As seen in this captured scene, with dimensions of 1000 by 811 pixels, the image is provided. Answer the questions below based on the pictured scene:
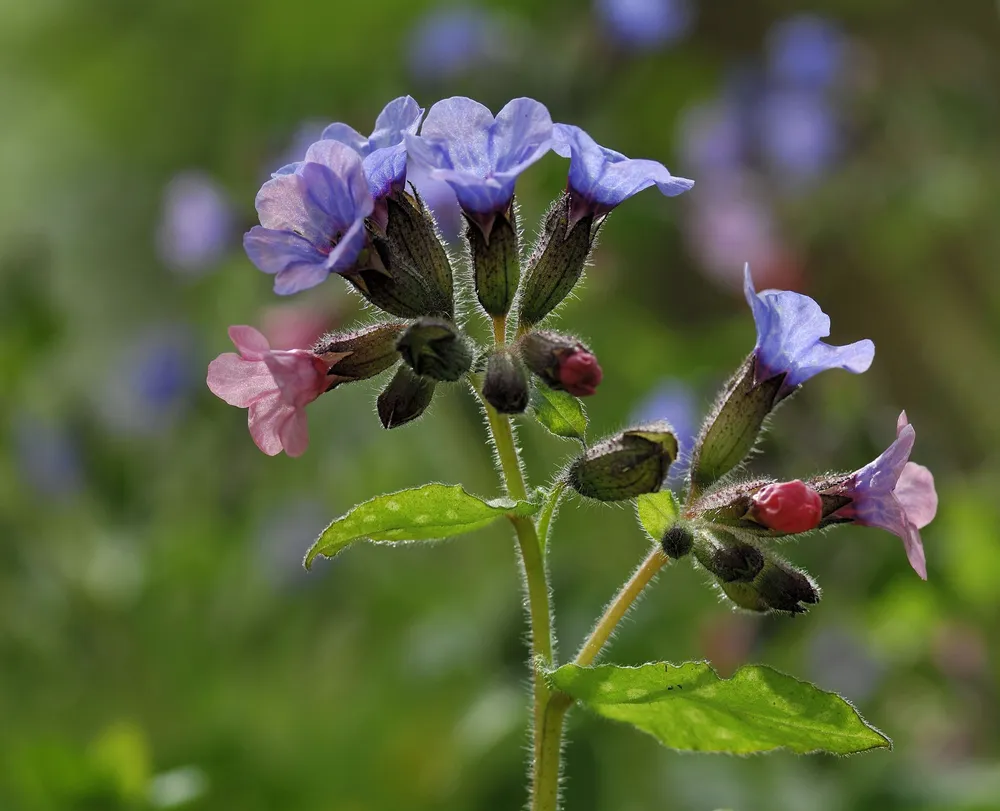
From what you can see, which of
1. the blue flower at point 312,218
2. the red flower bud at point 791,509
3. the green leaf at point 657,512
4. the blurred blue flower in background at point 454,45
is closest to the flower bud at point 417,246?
the blue flower at point 312,218

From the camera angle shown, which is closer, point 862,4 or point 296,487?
point 296,487

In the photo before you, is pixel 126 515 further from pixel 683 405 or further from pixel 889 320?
pixel 889 320

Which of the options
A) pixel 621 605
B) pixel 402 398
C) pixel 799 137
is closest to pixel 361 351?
pixel 402 398

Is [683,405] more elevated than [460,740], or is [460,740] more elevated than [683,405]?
[683,405]

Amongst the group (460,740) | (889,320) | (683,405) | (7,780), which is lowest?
(889,320)

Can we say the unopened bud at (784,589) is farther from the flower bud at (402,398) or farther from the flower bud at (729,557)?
the flower bud at (402,398)

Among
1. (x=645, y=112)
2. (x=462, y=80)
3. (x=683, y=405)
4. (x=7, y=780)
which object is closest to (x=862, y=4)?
(x=645, y=112)

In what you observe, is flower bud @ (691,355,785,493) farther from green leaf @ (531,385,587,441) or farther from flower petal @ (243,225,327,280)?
flower petal @ (243,225,327,280)
